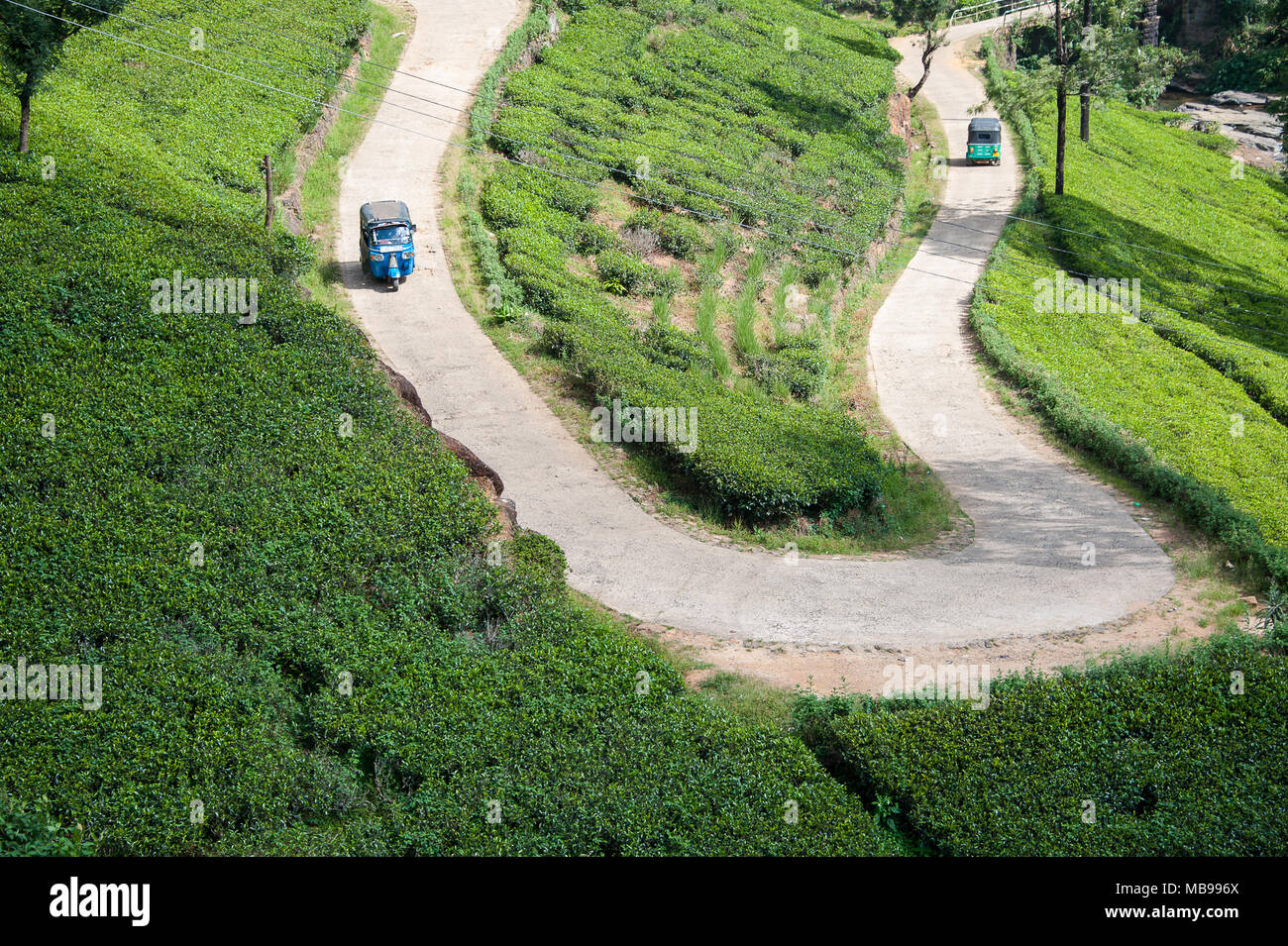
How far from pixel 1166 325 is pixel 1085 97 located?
63.4ft

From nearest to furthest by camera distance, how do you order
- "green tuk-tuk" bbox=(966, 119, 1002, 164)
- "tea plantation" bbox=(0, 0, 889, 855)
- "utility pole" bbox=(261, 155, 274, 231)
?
1. "tea plantation" bbox=(0, 0, 889, 855)
2. "utility pole" bbox=(261, 155, 274, 231)
3. "green tuk-tuk" bbox=(966, 119, 1002, 164)

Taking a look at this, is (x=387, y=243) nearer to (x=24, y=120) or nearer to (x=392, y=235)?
(x=392, y=235)

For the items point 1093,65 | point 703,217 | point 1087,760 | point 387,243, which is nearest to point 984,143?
point 1093,65

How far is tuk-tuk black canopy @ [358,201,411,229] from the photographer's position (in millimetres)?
26636

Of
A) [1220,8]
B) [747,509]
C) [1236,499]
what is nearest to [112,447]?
[747,509]

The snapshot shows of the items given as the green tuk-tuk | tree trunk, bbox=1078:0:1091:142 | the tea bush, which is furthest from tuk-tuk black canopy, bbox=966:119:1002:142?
the tea bush

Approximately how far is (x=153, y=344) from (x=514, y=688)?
9.44m

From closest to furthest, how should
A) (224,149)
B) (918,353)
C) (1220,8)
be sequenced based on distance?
1. (224,149)
2. (918,353)
3. (1220,8)

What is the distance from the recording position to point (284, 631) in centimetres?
1389

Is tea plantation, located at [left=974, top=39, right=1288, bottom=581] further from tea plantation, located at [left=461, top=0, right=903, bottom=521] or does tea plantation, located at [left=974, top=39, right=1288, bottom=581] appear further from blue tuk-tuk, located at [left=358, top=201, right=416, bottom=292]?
blue tuk-tuk, located at [left=358, top=201, right=416, bottom=292]

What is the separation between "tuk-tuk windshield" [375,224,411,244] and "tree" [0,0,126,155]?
749 cm

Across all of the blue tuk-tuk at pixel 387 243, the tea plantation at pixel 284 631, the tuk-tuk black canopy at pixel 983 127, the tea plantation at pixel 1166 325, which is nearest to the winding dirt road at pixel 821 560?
the blue tuk-tuk at pixel 387 243
